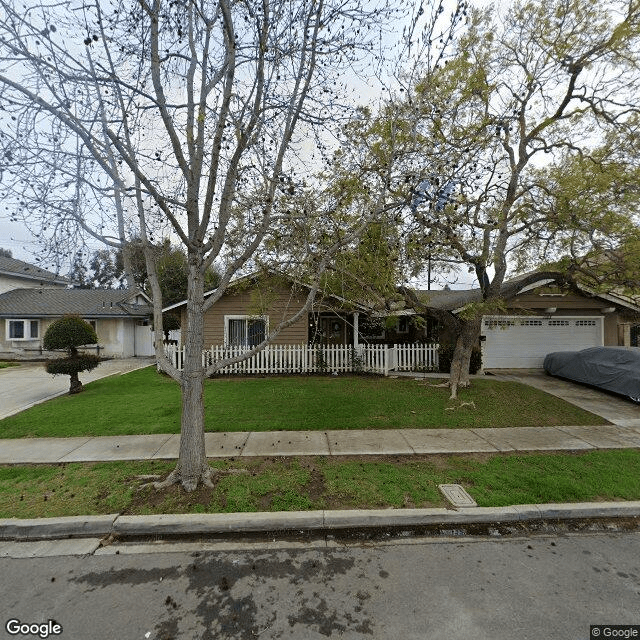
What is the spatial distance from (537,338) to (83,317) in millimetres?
23447

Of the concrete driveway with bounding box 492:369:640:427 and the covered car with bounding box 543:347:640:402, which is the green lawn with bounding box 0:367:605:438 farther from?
the covered car with bounding box 543:347:640:402

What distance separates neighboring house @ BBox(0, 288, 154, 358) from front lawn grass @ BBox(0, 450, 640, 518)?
1612 cm

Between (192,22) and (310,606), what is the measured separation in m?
6.42

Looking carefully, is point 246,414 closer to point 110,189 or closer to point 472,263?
point 110,189

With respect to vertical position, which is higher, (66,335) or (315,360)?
(66,335)

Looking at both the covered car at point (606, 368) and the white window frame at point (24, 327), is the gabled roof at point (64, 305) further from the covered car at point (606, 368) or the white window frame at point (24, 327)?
the covered car at point (606, 368)

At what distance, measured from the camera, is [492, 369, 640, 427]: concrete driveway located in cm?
759

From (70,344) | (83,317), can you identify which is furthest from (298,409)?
(83,317)

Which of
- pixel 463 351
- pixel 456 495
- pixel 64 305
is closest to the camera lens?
pixel 456 495

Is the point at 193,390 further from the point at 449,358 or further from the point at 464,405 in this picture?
the point at 449,358

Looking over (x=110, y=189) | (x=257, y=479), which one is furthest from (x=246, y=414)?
(x=110, y=189)

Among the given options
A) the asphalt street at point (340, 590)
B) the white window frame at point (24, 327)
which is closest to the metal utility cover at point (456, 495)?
the asphalt street at point (340, 590)

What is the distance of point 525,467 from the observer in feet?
16.3

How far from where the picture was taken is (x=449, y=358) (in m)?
13.3
